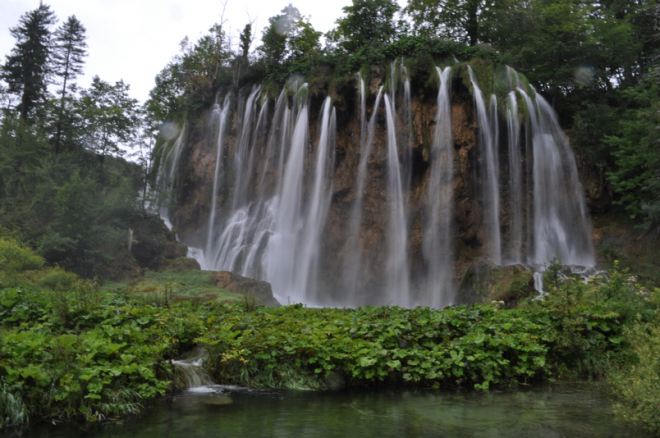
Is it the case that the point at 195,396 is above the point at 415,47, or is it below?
below

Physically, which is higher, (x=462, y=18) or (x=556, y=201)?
(x=462, y=18)

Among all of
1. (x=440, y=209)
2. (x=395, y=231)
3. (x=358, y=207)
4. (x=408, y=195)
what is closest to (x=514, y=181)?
(x=440, y=209)

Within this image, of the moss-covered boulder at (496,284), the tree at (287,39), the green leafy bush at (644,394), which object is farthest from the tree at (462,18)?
the green leafy bush at (644,394)

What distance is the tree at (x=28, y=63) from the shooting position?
119 ft

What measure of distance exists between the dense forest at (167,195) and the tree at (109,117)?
10 cm

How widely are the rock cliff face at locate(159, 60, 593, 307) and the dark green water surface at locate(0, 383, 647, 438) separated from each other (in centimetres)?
1559

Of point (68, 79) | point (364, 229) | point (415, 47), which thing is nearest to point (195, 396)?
point (364, 229)

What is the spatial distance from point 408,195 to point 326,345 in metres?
17.3

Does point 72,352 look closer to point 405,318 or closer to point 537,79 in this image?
point 405,318

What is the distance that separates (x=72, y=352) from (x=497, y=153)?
826 inches

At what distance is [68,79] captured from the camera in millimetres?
39312

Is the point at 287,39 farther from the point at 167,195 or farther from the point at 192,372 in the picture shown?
the point at 192,372

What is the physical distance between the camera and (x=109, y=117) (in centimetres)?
2992

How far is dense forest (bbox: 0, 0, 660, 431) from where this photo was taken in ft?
19.7
